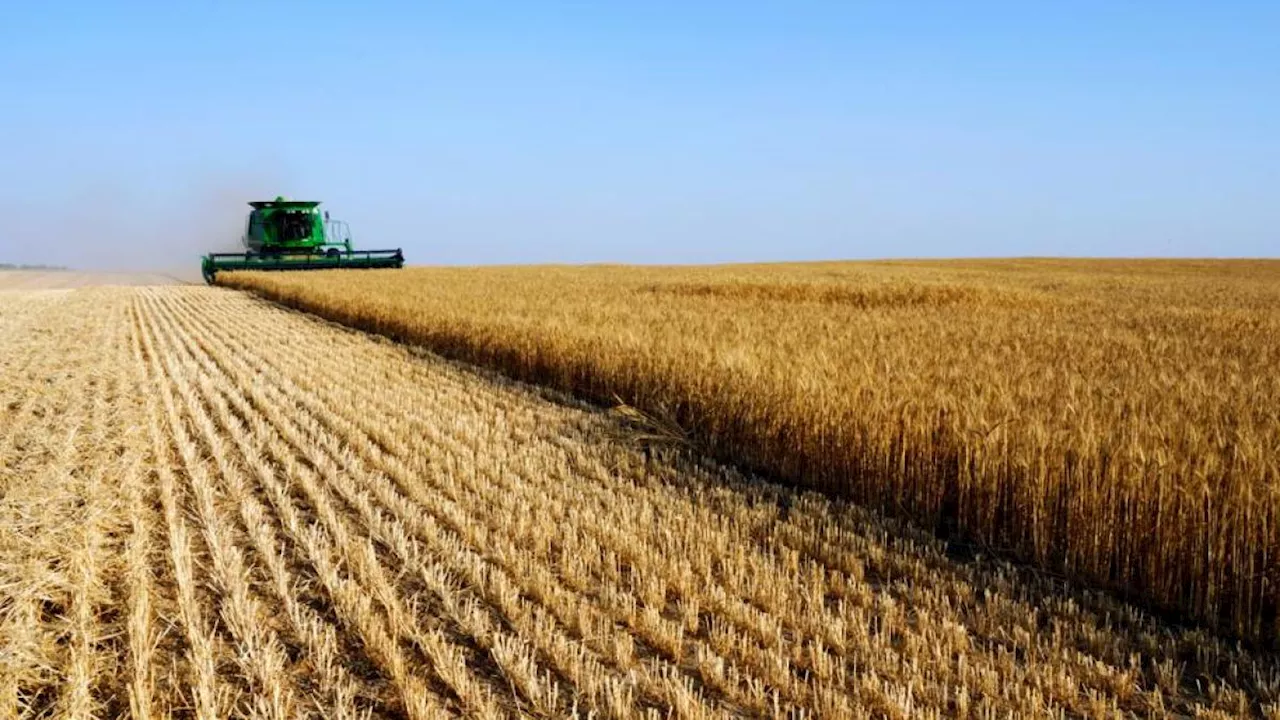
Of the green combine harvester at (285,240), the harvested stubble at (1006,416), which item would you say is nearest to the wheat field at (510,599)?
the harvested stubble at (1006,416)

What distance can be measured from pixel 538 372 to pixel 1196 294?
682 inches

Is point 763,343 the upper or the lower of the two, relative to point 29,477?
upper

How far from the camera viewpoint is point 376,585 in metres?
3.94

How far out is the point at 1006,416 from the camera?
4820 millimetres

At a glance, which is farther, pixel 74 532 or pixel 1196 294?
Result: pixel 1196 294

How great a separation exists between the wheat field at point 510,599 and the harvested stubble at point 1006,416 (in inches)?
10.3

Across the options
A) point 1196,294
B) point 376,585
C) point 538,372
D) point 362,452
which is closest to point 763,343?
point 538,372

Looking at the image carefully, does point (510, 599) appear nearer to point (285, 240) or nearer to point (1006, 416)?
point (1006, 416)

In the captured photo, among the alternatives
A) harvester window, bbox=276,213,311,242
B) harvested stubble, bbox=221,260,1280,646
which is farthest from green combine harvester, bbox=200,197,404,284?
harvested stubble, bbox=221,260,1280,646

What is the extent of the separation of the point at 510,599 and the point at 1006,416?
2.66 m

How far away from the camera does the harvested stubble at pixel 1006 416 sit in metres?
3.74

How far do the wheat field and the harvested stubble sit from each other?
26 centimetres

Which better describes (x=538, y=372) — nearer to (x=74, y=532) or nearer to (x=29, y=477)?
(x=29, y=477)

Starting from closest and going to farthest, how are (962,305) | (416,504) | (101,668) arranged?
1. (101,668)
2. (416,504)
3. (962,305)
